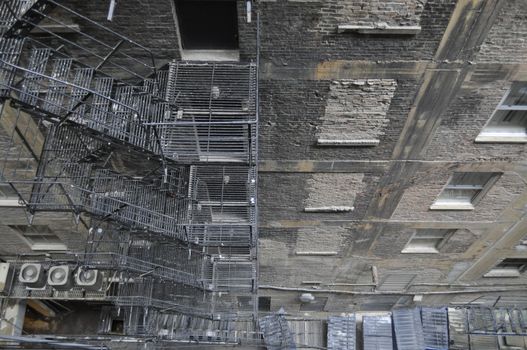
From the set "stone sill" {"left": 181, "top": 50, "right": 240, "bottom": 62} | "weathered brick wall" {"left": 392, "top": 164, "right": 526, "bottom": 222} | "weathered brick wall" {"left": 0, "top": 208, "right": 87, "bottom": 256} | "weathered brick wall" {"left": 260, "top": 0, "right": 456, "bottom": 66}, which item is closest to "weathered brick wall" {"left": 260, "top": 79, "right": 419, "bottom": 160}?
"weathered brick wall" {"left": 260, "top": 0, "right": 456, "bottom": 66}

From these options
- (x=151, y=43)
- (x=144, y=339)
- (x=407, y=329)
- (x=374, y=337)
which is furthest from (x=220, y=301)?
(x=151, y=43)

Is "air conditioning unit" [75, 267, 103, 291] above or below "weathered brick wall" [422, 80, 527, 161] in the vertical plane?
below

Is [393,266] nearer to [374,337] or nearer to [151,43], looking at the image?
[374,337]

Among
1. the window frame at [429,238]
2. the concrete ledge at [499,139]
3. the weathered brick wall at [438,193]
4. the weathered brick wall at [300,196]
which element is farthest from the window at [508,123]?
the window frame at [429,238]

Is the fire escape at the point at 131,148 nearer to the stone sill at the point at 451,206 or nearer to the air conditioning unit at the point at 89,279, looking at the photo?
the air conditioning unit at the point at 89,279

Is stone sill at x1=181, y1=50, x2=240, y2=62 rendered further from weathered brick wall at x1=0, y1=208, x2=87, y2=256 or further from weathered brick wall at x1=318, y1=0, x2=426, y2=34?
weathered brick wall at x1=0, y1=208, x2=87, y2=256

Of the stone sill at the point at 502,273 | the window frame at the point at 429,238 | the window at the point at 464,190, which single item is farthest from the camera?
the stone sill at the point at 502,273

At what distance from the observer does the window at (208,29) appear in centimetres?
625

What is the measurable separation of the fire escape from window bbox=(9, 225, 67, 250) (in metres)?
1.30

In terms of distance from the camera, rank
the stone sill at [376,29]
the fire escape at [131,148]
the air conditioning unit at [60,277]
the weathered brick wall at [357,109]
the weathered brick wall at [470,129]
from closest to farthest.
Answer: the fire escape at [131,148] < the stone sill at [376,29] < the weathered brick wall at [357,109] < the weathered brick wall at [470,129] < the air conditioning unit at [60,277]

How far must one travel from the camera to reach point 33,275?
38.0 ft

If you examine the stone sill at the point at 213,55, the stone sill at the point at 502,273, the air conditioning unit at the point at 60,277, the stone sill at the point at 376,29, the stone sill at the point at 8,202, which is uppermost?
the stone sill at the point at 376,29

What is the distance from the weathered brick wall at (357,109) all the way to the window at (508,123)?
238cm

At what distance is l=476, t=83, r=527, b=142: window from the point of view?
26.2ft
